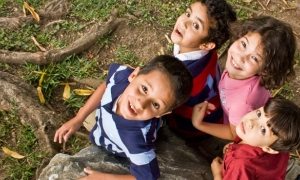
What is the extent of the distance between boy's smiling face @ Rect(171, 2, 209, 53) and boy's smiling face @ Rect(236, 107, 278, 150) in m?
0.74

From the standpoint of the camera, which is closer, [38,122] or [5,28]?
[38,122]

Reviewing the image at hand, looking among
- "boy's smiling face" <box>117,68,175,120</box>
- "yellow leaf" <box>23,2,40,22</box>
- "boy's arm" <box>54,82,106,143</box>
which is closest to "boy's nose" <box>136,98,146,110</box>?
"boy's smiling face" <box>117,68,175,120</box>

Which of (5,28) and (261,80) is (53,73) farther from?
(261,80)

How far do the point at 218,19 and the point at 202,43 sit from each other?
22 centimetres

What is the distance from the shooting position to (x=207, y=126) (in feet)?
9.53

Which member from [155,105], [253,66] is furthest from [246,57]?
[155,105]

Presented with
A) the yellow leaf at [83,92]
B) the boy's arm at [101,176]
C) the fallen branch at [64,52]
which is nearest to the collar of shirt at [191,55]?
the boy's arm at [101,176]

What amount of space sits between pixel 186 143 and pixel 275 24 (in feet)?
3.95

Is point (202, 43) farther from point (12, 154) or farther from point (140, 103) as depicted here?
point (12, 154)

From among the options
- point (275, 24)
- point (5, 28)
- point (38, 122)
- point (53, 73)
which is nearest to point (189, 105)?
point (275, 24)

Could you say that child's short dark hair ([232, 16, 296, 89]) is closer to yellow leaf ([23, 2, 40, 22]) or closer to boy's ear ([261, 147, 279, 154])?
boy's ear ([261, 147, 279, 154])

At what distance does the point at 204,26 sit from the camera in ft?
9.78

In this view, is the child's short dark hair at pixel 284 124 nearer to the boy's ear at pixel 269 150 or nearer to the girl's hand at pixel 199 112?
the boy's ear at pixel 269 150

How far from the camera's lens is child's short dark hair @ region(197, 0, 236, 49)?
297cm
